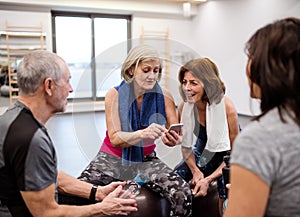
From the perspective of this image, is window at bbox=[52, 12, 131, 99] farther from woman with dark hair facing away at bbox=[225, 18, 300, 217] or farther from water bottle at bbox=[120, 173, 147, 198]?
woman with dark hair facing away at bbox=[225, 18, 300, 217]

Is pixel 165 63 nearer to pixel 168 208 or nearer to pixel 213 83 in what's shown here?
pixel 213 83

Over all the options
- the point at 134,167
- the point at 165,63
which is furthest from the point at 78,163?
the point at 165,63

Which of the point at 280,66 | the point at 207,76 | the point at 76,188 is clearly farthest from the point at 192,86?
the point at 280,66

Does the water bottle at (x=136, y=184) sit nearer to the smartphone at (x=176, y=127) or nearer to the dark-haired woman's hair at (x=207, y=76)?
the smartphone at (x=176, y=127)

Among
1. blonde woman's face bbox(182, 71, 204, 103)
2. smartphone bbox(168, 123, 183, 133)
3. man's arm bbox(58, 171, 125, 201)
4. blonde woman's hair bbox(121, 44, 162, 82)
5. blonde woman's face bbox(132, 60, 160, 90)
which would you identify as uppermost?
blonde woman's hair bbox(121, 44, 162, 82)

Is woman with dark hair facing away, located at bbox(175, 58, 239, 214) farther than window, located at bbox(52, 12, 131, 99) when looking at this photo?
No

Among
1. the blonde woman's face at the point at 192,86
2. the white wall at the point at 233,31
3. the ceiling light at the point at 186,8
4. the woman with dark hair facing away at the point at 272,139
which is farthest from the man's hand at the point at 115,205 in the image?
the ceiling light at the point at 186,8

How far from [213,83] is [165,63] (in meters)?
0.36

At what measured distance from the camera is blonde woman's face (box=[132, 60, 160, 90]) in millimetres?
1808

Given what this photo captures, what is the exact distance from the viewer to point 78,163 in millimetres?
3744

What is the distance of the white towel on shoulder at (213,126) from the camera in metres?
2.06

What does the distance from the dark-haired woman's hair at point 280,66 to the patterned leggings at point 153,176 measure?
1.20 m

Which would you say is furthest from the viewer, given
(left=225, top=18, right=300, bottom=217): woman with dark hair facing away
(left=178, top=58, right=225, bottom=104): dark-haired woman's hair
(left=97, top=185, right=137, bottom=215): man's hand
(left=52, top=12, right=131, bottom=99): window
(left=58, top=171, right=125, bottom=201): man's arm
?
(left=52, top=12, right=131, bottom=99): window

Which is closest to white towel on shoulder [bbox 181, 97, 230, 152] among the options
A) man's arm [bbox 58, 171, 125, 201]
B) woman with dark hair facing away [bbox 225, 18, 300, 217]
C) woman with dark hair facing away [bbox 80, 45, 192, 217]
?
woman with dark hair facing away [bbox 80, 45, 192, 217]
